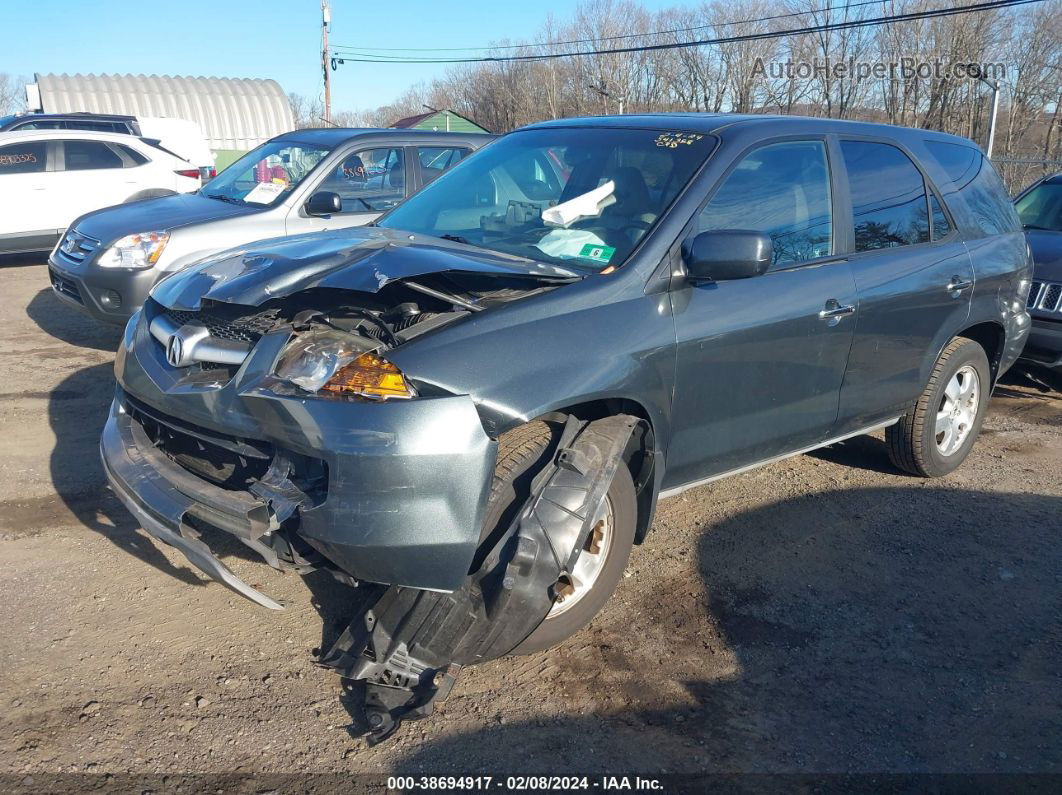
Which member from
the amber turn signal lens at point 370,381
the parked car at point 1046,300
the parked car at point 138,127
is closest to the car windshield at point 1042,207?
the parked car at point 1046,300

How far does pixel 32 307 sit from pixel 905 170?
8246mm

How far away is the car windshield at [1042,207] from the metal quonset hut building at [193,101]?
30.4 meters

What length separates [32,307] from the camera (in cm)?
908

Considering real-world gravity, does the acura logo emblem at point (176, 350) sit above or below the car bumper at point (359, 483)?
above

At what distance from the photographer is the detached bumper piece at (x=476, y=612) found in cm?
289

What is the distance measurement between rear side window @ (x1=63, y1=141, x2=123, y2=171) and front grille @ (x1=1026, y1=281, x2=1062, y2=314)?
10680 mm

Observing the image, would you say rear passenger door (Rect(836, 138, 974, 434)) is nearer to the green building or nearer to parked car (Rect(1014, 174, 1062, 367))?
parked car (Rect(1014, 174, 1062, 367))

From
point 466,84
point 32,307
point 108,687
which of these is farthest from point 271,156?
point 466,84

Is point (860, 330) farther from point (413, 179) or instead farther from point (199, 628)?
point (413, 179)

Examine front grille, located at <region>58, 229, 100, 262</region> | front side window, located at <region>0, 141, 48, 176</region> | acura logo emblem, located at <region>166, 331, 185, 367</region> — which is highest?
front side window, located at <region>0, 141, 48, 176</region>

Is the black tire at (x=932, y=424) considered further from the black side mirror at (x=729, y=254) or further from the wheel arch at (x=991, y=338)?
the black side mirror at (x=729, y=254)

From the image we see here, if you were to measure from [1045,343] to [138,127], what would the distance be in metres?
19.0

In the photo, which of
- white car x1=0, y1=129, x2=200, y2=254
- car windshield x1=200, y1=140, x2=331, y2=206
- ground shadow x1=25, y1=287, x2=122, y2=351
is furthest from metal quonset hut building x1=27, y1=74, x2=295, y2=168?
car windshield x1=200, y1=140, x2=331, y2=206

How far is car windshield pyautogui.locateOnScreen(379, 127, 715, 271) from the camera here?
3.63 m
